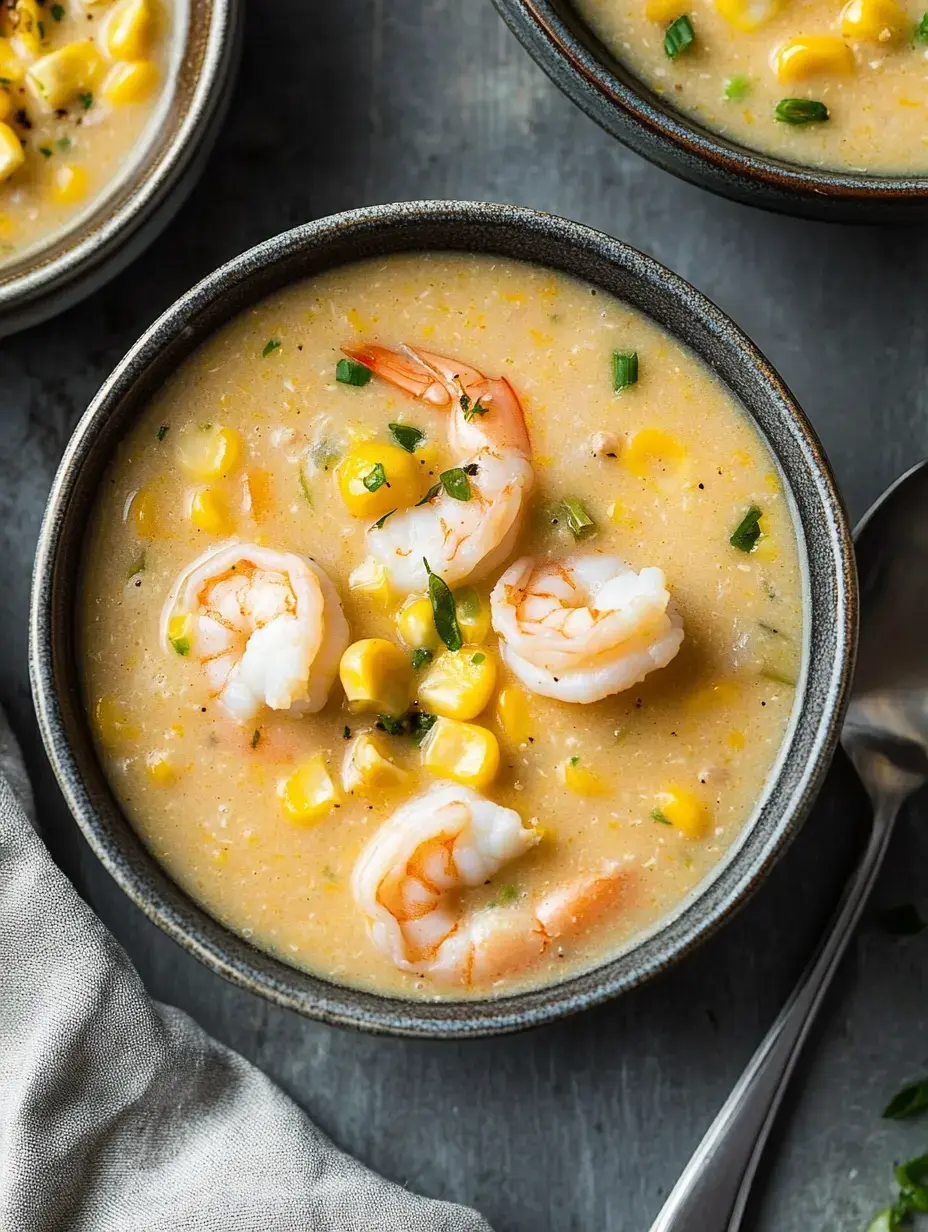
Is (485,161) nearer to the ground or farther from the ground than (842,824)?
farther from the ground

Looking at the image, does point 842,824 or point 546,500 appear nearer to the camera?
point 546,500

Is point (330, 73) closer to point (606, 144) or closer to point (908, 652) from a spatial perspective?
point (606, 144)

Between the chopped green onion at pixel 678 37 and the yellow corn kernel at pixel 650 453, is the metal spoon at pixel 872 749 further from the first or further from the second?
the chopped green onion at pixel 678 37

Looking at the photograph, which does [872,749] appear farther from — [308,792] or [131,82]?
[131,82]

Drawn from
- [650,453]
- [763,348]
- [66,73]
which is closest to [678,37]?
[763,348]

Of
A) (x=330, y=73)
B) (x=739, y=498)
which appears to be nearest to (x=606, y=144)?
(x=330, y=73)

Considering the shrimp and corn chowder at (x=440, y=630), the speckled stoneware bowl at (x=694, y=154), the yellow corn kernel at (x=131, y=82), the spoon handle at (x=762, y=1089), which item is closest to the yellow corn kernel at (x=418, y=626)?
the shrimp and corn chowder at (x=440, y=630)

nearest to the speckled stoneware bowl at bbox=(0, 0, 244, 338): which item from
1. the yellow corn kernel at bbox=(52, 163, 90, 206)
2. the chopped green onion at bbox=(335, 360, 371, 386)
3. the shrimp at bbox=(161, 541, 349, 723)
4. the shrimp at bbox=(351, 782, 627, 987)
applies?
the yellow corn kernel at bbox=(52, 163, 90, 206)
